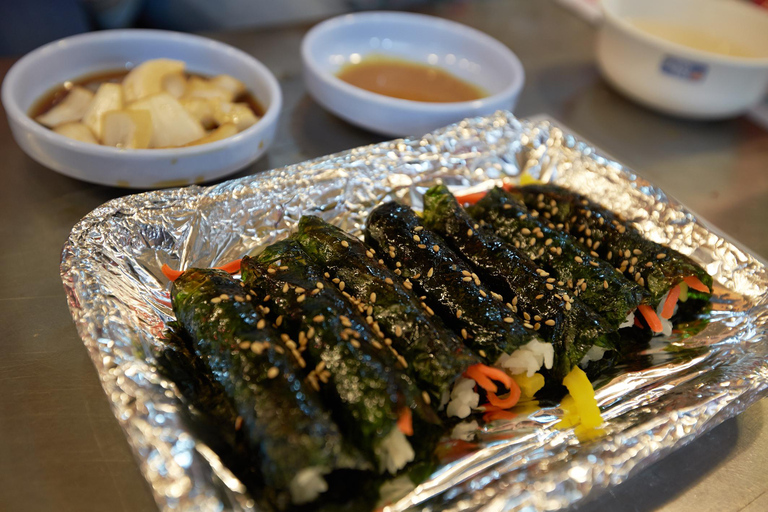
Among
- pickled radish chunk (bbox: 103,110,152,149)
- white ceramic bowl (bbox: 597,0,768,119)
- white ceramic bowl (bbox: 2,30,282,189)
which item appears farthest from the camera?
white ceramic bowl (bbox: 597,0,768,119)

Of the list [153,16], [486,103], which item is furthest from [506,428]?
[153,16]

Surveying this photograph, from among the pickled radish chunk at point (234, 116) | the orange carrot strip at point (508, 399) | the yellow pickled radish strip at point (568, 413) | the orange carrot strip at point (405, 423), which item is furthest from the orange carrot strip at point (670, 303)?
the pickled radish chunk at point (234, 116)

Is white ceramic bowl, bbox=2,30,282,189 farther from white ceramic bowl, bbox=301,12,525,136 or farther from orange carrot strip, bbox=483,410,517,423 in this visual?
orange carrot strip, bbox=483,410,517,423

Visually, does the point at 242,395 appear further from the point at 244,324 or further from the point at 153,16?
the point at 153,16

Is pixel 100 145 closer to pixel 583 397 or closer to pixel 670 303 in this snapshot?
pixel 583 397

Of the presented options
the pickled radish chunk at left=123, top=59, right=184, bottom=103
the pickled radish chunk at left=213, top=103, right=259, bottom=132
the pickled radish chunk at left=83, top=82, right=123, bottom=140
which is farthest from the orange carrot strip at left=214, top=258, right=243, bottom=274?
the pickled radish chunk at left=123, top=59, right=184, bottom=103

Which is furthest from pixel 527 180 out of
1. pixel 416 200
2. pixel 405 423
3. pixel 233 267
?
pixel 405 423

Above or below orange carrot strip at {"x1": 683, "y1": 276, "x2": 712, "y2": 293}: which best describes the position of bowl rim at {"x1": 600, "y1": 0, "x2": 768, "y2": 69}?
above
